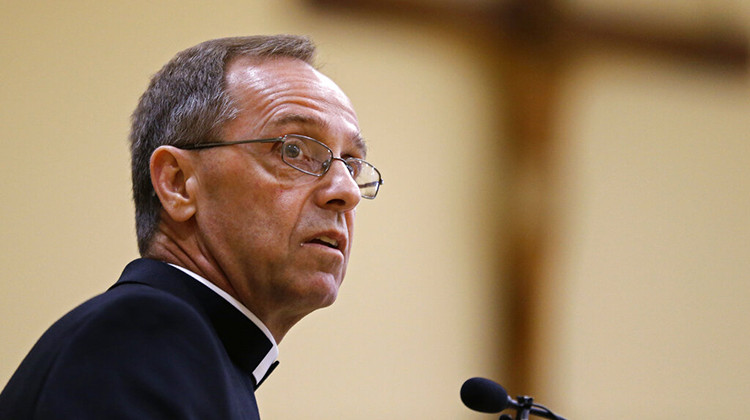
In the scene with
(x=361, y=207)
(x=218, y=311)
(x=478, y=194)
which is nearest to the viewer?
(x=218, y=311)

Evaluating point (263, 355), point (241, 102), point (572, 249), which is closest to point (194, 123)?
point (241, 102)

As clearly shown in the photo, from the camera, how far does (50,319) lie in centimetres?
365

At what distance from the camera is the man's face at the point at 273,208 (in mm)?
2023

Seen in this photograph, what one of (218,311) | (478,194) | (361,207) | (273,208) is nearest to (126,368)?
(218,311)

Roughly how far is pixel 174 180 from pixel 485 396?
0.90 metres

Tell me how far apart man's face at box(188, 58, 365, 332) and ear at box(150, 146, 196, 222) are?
0.03 m

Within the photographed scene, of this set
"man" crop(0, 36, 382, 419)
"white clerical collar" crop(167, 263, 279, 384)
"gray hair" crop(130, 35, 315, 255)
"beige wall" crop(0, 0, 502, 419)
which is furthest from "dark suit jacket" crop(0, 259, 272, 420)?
"beige wall" crop(0, 0, 502, 419)

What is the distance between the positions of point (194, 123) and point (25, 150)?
191cm

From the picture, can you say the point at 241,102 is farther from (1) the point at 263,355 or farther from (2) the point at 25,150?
(2) the point at 25,150

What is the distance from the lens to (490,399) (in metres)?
1.99

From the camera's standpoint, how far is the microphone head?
1982 mm

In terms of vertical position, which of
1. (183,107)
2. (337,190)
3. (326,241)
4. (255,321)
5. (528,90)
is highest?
(528,90)

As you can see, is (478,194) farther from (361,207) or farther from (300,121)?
(300,121)

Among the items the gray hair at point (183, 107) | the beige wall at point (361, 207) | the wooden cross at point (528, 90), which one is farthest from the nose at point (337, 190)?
the wooden cross at point (528, 90)
